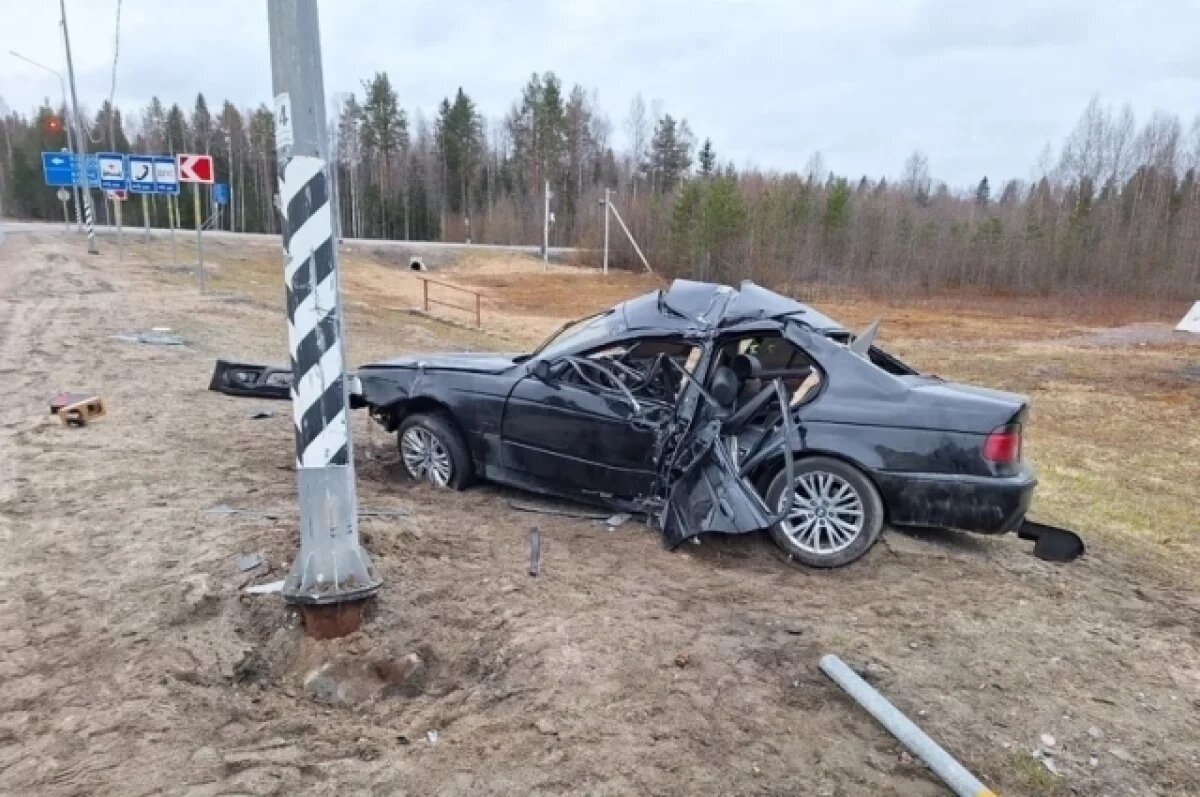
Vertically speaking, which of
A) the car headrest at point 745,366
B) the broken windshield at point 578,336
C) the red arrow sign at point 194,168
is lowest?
the car headrest at point 745,366

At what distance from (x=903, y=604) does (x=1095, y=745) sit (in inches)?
49.7

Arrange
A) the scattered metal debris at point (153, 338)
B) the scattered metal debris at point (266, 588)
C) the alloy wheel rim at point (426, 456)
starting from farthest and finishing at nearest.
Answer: the scattered metal debris at point (153, 338)
the alloy wheel rim at point (426, 456)
the scattered metal debris at point (266, 588)

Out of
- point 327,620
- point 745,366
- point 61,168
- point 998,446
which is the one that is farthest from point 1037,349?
point 61,168

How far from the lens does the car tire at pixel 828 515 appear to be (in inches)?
193

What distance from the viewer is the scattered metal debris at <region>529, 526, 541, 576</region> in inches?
179

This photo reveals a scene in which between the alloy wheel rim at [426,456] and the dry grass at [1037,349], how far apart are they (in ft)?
16.9

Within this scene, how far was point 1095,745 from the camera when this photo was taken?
3209mm

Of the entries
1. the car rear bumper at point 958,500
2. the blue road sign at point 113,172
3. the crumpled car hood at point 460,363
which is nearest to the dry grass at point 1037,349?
the car rear bumper at point 958,500

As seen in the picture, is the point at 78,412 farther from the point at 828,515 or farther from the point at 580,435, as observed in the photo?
the point at 828,515

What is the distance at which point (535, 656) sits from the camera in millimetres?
3590

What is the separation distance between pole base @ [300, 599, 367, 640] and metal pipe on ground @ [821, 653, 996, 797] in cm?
218

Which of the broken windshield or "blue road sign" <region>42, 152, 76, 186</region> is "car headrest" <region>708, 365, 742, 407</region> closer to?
the broken windshield

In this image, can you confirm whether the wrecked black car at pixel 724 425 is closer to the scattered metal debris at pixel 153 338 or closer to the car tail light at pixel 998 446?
the car tail light at pixel 998 446

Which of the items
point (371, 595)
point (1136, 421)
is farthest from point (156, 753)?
point (1136, 421)
